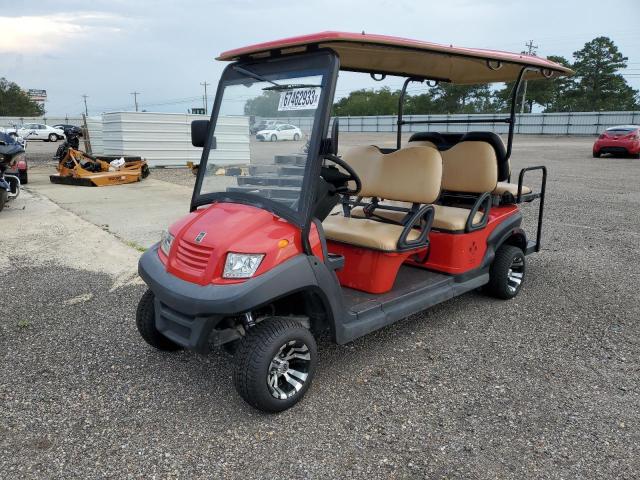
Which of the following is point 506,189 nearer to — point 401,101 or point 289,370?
point 401,101

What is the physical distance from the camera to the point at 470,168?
167 inches

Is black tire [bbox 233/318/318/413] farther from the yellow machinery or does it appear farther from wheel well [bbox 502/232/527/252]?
the yellow machinery

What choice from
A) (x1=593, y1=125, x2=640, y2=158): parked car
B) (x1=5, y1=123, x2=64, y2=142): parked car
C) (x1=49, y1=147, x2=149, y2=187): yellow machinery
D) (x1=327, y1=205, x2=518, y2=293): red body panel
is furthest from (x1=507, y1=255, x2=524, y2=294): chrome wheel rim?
(x1=5, y1=123, x2=64, y2=142): parked car

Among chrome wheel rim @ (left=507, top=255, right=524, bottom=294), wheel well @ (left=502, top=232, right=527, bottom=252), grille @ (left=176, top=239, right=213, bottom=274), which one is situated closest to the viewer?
grille @ (left=176, top=239, right=213, bottom=274)

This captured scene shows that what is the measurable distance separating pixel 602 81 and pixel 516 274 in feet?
151

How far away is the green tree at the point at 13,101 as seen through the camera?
57.0m

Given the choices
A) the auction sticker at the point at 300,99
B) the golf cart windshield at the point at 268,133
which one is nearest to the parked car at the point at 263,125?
the golf cart windshield at the point at 268,133

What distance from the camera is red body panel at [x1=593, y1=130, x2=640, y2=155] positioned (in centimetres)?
1698

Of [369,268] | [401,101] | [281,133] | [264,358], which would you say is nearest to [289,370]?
[264,358]

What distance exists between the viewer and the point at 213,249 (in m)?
2.55

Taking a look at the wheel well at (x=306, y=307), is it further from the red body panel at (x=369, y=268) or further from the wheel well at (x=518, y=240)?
the wheel well at (x=518, y=240)

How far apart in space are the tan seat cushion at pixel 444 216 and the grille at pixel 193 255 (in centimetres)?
178

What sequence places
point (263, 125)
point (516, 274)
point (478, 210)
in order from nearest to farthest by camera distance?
point (263, 125), point (478, 210), point (516, 274)

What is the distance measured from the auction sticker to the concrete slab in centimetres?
366
